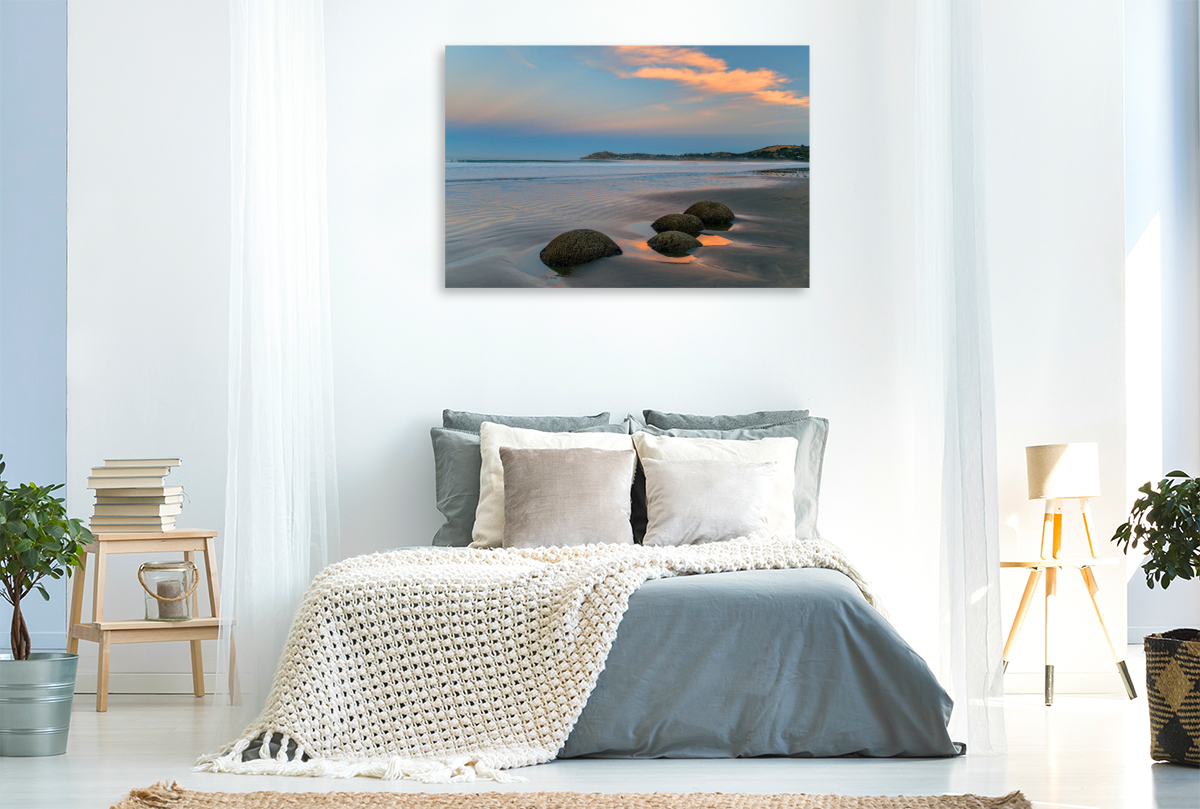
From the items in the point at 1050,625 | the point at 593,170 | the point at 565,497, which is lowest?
the point at 1050,625

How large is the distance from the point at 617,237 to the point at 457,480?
116cm

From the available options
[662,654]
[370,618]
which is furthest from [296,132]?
[662,654]

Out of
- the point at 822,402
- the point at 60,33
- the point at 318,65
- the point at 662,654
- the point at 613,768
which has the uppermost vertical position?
the point at 60,33

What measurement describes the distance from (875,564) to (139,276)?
3103mm

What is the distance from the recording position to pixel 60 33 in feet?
15.2

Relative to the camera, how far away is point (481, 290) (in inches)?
163

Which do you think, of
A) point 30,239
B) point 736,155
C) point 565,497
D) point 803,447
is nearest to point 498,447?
point 565,497

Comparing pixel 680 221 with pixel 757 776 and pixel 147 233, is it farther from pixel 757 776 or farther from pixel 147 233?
pixel 757 776

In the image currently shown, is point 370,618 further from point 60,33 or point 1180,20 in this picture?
point 1180,20

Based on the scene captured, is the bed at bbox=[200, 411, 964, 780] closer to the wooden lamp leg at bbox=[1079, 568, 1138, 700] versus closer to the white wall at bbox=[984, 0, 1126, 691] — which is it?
the wooden lamp leg at bbox=[1079, 568, 1138, 700]

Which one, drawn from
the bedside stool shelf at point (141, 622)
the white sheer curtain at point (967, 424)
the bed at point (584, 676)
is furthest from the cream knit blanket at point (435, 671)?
the bedside stool shelf at point (141, 622)

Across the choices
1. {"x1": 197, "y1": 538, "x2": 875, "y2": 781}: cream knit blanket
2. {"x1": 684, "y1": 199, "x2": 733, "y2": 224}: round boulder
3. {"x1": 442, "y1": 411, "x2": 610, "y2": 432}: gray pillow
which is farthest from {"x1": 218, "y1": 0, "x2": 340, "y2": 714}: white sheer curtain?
{"x1": 684, "y1": 199, "x2": 733, "y2": 224}: round boulder

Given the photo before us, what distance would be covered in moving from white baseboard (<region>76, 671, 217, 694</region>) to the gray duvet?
199 centimetres

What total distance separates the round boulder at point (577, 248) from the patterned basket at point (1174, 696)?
233 centimetres
